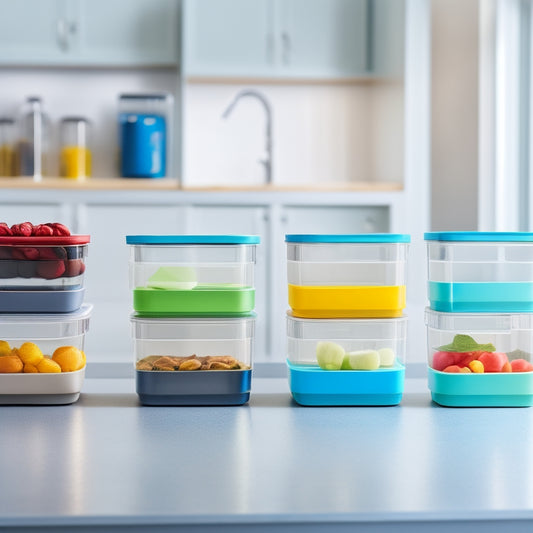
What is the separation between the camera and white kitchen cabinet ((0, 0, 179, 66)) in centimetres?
373

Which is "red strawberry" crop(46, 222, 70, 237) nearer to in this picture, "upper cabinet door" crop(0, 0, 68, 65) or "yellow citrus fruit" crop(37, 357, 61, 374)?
"yellow citrus fruit" crop(37, 357, 61, 374)

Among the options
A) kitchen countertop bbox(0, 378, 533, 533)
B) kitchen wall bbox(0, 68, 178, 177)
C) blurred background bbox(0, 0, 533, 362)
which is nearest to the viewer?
kitchen countertop bbox(0, 378, 533, 533)

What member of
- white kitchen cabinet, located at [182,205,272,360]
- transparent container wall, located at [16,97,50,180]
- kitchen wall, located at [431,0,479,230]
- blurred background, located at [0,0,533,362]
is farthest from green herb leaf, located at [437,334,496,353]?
transparent container wall, located at [16,97,50,180]

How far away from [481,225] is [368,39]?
3.58 feet

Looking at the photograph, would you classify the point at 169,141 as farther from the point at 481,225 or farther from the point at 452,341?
the point at 452,341

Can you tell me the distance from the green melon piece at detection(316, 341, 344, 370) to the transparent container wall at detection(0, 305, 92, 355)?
1.07ft

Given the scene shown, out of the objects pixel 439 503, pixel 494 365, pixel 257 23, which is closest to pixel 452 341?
pixel 494 365

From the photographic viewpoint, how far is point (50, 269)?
1057mm

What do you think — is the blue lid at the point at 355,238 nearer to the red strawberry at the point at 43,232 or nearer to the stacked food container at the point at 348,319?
the stacked food container at the point at 348,319

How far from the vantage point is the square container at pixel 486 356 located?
105cm

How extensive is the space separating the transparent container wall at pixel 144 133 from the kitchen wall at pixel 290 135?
258 mm

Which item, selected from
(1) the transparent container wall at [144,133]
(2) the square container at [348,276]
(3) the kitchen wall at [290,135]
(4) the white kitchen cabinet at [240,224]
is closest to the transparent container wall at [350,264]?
(2) the square container at [348,276]

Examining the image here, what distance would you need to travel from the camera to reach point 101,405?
1.06 metres

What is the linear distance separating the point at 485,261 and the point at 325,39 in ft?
9.89
